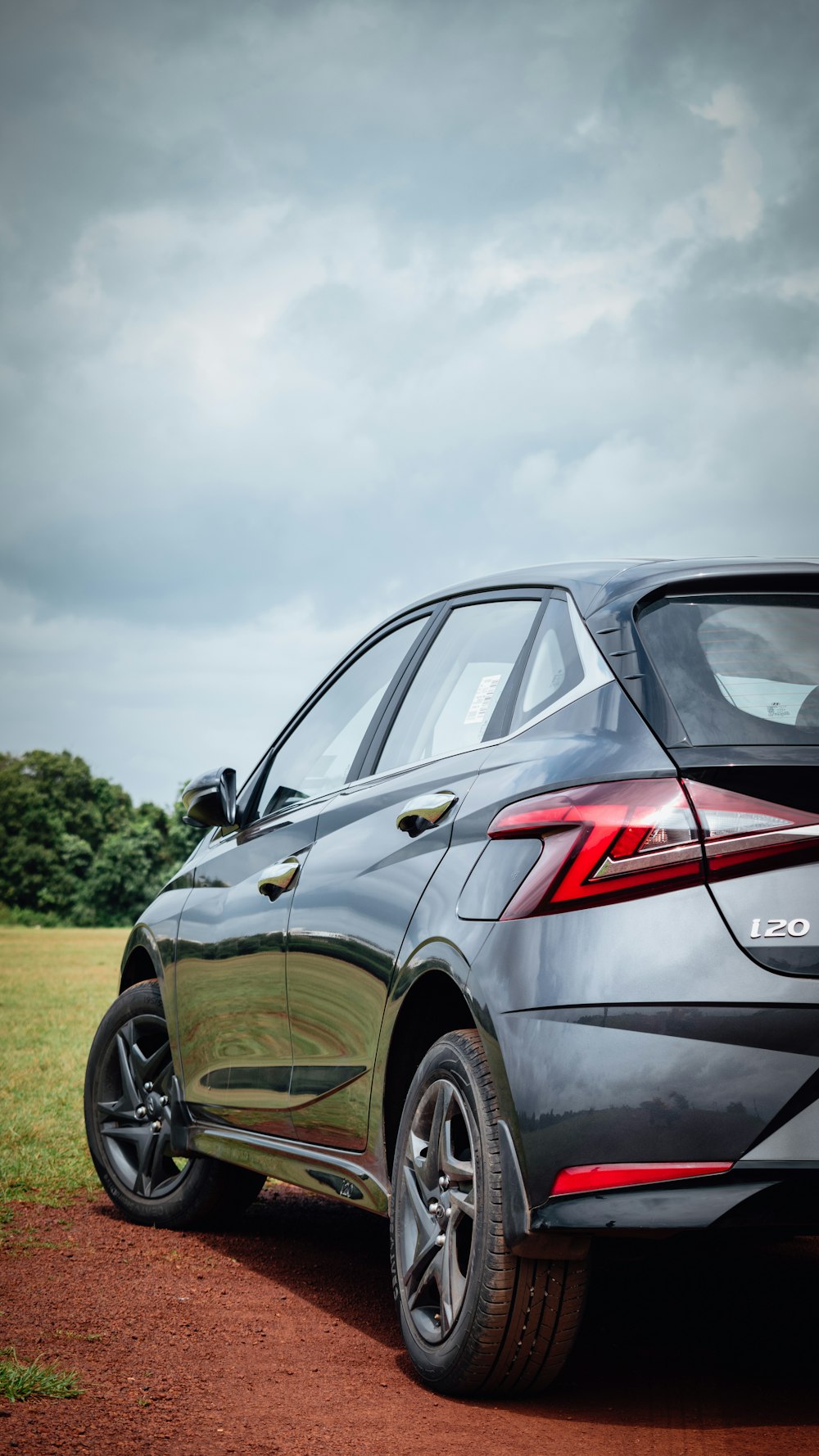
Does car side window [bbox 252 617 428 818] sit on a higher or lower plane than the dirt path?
higher

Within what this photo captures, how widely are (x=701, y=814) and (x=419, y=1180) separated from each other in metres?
1.20

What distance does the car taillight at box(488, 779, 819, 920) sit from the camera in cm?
287

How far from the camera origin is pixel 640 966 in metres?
2.88

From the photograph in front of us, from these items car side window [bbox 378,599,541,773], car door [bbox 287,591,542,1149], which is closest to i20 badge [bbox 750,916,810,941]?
car door [bbox 287,591,542,1149]

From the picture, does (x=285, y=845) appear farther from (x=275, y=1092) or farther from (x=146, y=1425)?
(x=146, y=1425)

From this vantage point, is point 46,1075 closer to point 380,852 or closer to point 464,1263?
point 380,852

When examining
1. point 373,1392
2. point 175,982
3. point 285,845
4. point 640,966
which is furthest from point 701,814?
point 175,982

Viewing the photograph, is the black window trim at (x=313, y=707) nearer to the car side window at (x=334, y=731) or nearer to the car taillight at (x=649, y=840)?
the car side window at (x=334, y=731)

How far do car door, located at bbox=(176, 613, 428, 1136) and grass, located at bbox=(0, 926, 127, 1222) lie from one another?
117 centimetres

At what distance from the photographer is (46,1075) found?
9.87 m

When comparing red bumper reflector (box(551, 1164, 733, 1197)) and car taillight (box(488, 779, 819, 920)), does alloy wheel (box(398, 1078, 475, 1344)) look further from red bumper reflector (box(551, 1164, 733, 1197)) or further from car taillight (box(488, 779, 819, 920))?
car taillight (box(488, 779, 819, 920))

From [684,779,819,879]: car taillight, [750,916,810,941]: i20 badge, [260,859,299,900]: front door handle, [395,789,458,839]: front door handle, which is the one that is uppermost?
[395,789,458,839]: front door handle

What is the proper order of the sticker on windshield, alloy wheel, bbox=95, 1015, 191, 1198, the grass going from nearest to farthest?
the sticker on windshield → alloy wheel, bbox=95, 1015, 191, 1198 → the grass

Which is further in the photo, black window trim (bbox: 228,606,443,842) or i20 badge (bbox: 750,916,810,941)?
black window trim (bbox: 228,606,443,842)
